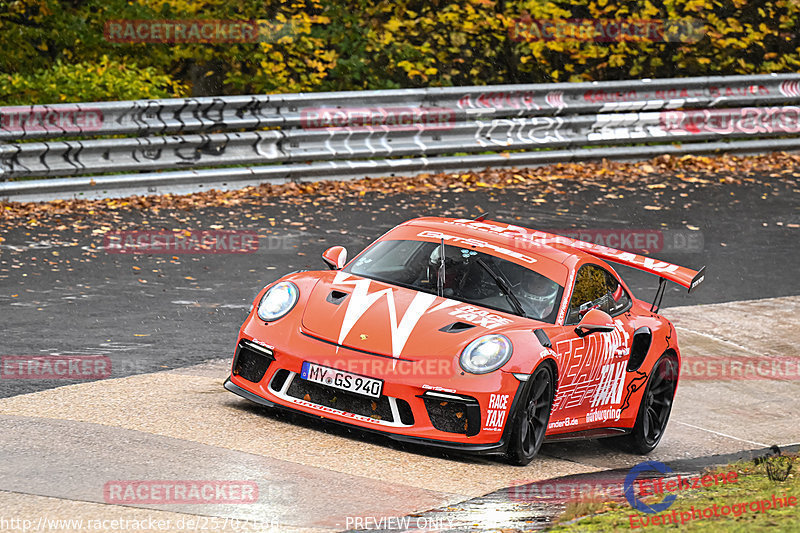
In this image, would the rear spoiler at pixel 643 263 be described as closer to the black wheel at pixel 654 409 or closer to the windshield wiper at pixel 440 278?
the black wheel at pixel 654 409

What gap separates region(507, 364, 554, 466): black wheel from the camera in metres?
7.38

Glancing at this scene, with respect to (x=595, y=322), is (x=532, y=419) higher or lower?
lower

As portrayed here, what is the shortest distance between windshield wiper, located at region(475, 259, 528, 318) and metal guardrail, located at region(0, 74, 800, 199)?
7201 mm

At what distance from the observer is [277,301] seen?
8.01 metres

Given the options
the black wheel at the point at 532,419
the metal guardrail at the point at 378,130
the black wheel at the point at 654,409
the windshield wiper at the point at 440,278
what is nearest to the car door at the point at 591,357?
the black wheel at the point at 532,419

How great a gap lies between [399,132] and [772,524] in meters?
11.8

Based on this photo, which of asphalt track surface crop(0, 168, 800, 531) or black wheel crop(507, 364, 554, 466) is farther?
black wheel crop(507, 364, 554, 466)

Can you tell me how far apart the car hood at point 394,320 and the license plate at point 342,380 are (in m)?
0.19

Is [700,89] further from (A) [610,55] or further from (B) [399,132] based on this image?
→ (B) [399,132]

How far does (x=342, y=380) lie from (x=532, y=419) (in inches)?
46.9

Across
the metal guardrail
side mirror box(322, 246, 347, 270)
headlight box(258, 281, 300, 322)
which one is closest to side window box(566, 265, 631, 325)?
side mirror box(322, 246, 347, 270)

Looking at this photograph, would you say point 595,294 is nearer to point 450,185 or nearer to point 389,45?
point 450,185

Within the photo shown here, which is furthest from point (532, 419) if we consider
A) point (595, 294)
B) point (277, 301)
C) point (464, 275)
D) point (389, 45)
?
point (389, 45)

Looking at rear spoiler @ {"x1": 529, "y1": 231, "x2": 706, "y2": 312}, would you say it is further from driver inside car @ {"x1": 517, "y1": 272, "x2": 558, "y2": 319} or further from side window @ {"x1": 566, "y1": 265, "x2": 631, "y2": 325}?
driver inside car @ {"x1": 517, "y1": 272, "x2": 558, "y2": 319}
